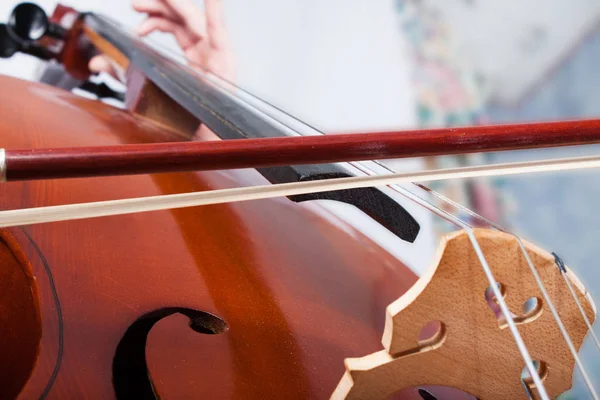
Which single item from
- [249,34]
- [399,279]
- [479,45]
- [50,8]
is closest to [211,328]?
[399,279]

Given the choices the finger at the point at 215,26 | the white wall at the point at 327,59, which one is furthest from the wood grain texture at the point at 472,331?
the white wall at the point at 327,59

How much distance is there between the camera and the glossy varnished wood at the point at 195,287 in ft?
1.05

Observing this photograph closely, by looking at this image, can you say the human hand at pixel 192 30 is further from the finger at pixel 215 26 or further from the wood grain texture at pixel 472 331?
the wood grain texture at pixel 472 331

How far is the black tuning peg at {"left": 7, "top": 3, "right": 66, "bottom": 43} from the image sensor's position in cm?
100

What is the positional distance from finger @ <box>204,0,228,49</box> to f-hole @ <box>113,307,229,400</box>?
71 cm

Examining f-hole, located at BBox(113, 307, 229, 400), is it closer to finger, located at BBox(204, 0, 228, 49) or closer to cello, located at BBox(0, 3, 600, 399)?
cello, located at BBox(0, 3, 600, 399)

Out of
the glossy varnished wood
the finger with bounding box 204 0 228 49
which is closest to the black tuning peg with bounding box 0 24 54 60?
the finger with bounding box 204 0 228 49

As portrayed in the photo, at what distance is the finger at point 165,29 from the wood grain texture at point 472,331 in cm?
85

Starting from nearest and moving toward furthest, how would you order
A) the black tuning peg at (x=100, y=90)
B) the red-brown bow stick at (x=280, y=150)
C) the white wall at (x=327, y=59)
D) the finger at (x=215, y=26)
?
1. the red-brown bow stick at (x=280, y=150)
2. the finger at (x=215, y=26)
3. the black tuning peg at (x=100, y=90)
4. the white wall at (x=327, y=59)

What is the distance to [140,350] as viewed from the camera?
32cm

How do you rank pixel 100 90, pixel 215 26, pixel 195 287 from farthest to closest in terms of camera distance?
pixel 100 90 → pixel 215 26 → pixel 195 287

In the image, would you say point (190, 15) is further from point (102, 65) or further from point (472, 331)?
point (472, 331)

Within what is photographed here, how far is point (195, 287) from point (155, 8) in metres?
0.77

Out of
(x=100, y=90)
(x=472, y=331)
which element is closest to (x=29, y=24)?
(x=100, y=90)
